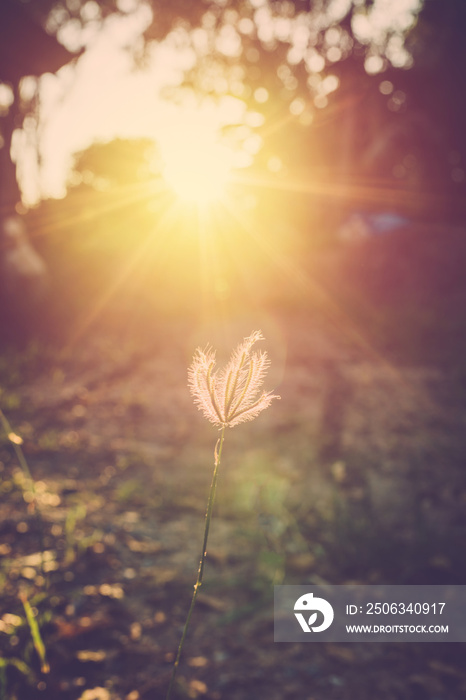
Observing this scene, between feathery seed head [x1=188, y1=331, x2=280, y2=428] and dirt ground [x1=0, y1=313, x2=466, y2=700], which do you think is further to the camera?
dirt ground [x1=0, y1=313, x2=466, y2=700]

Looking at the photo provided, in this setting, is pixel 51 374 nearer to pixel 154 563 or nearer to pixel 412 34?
pixel 154 563

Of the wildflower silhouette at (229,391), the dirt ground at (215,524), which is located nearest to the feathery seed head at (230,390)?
the wildflower silhouette at (229,391)

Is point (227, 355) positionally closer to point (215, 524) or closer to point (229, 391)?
point (215, 524)

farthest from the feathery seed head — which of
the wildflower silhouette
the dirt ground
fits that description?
the dirt ground

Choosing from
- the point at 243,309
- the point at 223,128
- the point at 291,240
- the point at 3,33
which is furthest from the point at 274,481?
the point at 223,128

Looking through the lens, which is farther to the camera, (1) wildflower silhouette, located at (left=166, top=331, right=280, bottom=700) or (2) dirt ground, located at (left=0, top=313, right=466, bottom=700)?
(2) dirt ground, located at (left=0, top=313, right=466, bottom=700)

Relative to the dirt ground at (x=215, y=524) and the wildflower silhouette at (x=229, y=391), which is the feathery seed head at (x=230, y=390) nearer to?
the wildflower silhouette at (x=229, y=391)

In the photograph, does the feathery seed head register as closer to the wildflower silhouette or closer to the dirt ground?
the wildflower silhouette

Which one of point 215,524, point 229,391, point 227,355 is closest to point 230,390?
point 229,391
